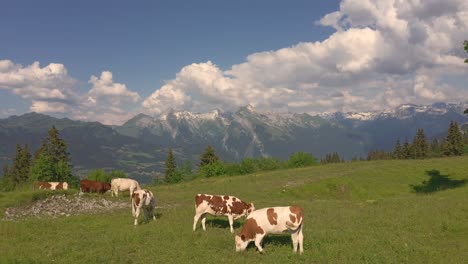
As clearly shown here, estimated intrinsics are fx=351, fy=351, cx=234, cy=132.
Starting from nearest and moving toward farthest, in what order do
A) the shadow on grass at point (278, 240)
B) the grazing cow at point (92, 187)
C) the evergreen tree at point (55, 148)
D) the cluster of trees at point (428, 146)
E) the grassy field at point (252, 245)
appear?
1. the grassy field at point (252, 245)
2. the shadow on grass at point (278, 240)
3. the grazing cow at point (92, 187)
4. the evergreen tree at point (55, 148)
5. the cluster of trees at point (428, 146)

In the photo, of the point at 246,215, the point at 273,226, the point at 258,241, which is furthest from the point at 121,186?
the point at 273,226

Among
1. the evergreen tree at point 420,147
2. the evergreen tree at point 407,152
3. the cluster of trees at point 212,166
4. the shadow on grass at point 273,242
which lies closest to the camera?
the shadow on grass at point 273,242

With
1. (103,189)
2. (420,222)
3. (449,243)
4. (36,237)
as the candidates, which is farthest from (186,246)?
(103,189)

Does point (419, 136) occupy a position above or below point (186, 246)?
above

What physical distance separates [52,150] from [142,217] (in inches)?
2690

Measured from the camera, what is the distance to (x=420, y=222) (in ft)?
72.3

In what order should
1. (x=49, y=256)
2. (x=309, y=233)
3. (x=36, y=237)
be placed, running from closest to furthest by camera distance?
1. (x=49, y=256)
2. (x=309, y=233)
3. (x=36, y=237)

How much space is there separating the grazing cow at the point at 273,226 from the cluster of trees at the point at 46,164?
75812mm

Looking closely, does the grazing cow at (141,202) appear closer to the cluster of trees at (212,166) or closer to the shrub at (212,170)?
the cluster of trees at (212,166)

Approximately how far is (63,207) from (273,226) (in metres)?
24.7

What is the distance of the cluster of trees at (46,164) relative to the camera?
79188mm

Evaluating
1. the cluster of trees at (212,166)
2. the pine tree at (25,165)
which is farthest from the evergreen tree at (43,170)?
the cluster of trees at (212,166)

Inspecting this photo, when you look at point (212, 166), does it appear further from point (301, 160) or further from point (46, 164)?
point (46, 164)

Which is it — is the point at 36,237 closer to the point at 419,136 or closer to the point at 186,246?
the point at 186,246
